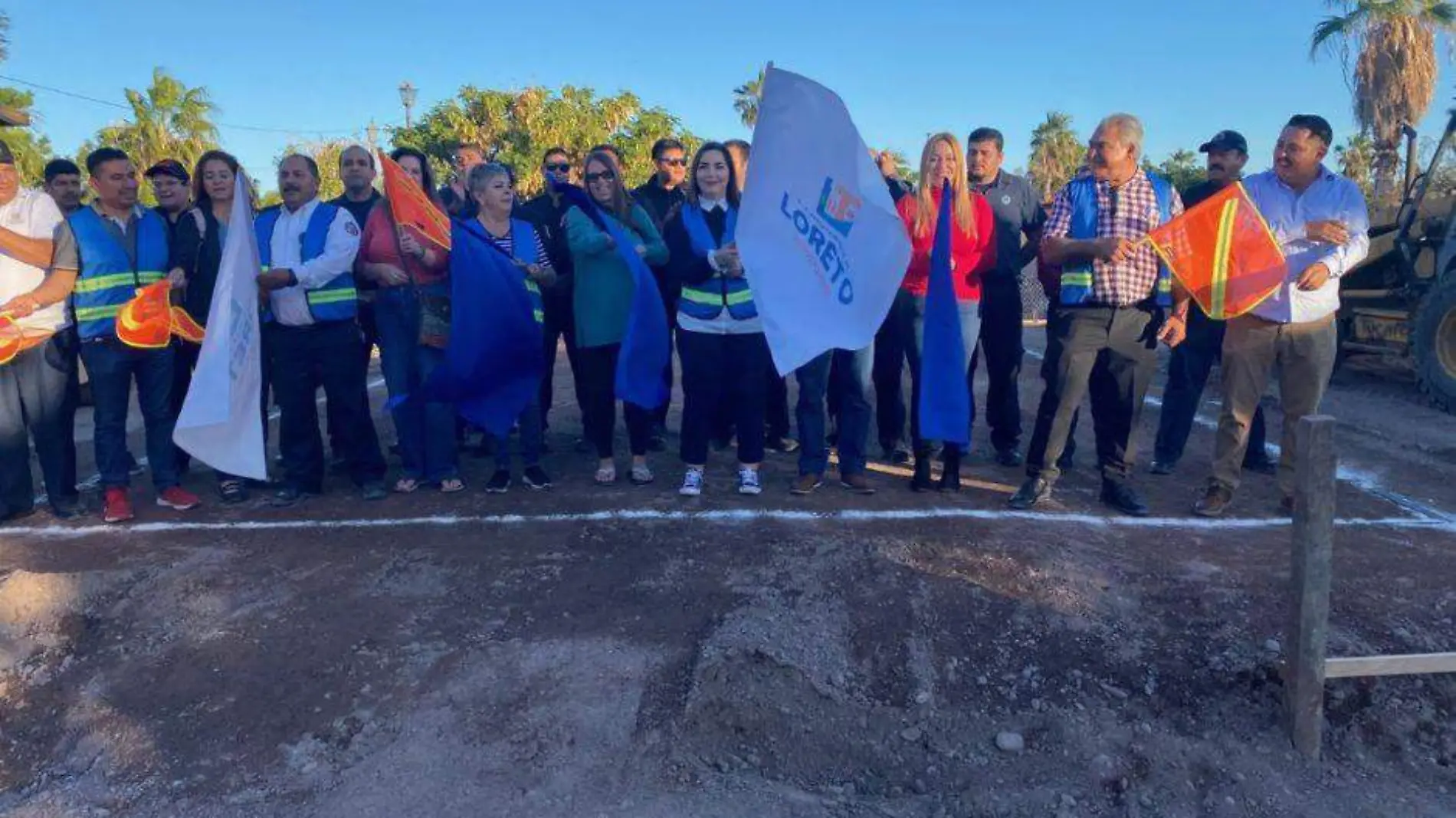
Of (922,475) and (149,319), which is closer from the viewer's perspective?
(149,319)

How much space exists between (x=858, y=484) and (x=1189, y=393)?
231 cm

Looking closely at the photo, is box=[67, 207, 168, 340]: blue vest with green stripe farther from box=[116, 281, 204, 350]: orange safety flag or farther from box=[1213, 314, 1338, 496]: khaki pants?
box=[1213, 314, 1338, 496]: khaki pants

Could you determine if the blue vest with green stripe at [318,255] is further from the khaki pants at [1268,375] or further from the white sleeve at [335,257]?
the khaki pants at [1268,375]

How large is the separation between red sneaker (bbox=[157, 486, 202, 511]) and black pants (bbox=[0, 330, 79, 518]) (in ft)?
1.65

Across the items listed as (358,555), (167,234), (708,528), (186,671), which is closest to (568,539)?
(708,528)

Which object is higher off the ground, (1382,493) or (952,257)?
(952,257)

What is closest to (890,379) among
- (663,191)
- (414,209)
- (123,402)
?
(663,191)

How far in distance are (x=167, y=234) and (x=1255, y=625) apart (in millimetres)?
5988

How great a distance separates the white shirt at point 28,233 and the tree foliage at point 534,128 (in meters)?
17.8

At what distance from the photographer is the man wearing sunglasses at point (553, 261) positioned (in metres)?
5.91

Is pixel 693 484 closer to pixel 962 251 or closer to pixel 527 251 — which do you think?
pixel 527 251

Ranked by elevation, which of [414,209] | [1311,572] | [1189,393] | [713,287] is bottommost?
[1311,572]

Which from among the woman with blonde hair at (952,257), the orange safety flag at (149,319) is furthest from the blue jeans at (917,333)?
the orange safety flag at (149,319)

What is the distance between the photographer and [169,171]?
581 centimetres
